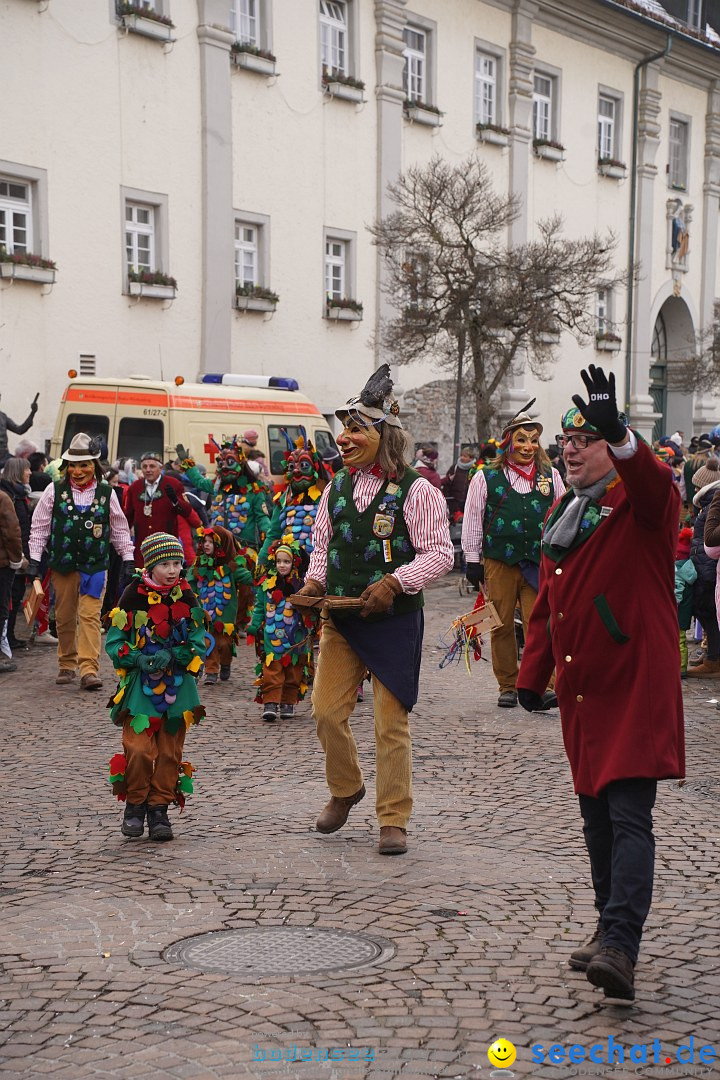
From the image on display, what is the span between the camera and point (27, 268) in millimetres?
19297

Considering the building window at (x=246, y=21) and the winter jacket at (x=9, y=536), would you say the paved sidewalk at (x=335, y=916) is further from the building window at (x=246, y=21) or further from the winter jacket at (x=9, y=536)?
the building window at (x=246, y=21)

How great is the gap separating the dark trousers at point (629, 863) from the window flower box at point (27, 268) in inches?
623

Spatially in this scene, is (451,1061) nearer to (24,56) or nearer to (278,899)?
(278,899)

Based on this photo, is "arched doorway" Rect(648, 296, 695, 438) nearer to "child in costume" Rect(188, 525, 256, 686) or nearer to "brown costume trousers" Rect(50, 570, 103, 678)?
"child in costume" Rect(188, 525, 256, 686)

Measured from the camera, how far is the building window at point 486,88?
94.5ft

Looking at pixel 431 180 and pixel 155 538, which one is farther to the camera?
pixel 431 180

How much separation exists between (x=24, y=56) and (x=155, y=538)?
556 inches

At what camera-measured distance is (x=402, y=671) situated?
6.62 metres

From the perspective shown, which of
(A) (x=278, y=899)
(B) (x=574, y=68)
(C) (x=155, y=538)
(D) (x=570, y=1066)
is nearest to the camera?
(D) (x=570, y=1066)

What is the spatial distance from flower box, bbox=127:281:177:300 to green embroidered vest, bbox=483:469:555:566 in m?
11.8

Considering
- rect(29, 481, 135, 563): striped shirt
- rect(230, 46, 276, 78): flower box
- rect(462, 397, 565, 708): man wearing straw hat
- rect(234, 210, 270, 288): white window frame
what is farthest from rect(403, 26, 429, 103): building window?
rect(462, 397, 565, 708): man wearing straw hat

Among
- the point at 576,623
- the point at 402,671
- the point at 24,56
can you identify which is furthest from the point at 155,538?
the point at 24,56

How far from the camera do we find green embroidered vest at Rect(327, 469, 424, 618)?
6645 millimetres

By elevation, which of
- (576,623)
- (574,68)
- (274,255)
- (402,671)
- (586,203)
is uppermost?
(574,68)
